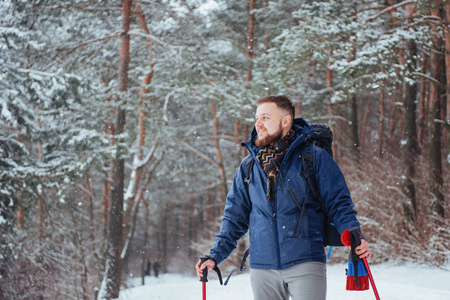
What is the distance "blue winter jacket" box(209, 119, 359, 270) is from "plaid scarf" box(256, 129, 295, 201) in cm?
3

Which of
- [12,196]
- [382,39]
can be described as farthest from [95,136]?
[382,39]

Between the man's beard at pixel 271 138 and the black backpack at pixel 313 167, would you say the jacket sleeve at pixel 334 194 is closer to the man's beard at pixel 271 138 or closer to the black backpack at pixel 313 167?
the black backpack at pixel 313 167

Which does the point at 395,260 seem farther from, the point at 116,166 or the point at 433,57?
the point at 116,166

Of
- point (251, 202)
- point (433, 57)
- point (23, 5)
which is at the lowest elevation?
point (251, 202)

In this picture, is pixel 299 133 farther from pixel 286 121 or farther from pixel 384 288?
pixel 384 288

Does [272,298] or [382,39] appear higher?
[382,39]

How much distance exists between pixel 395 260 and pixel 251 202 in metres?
7.94

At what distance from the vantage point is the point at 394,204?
11.0m

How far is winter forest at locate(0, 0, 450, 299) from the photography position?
10.1 metres

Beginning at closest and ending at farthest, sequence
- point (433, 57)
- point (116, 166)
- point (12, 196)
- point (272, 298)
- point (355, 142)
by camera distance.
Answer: point (272, 298) < point (12, 196) < point (433, 57) < point (116, 166) < point (355, 142)

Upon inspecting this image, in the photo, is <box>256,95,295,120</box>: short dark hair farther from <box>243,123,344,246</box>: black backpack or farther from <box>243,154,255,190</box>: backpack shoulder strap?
<box>243,154,255,190</box>: backpack shoulder strap

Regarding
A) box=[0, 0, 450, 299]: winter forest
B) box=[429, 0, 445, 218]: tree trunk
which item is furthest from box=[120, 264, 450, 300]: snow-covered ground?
box=[429, 0, 445, 218]: tree trunk

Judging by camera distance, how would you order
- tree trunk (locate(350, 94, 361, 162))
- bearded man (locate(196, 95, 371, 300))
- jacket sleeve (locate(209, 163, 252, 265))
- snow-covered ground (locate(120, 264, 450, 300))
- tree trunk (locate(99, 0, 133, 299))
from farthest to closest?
tree trunk (locate(350, 94, 361, 162)) → tree trunk (locate(99, 0, 133, 299)) → snow-covered ground (locate(120, 264, 450, 300)) → jacket sleeve (locate(209, 163, 252, 265)) → bearded man (locate(196, 95, 371, 300))

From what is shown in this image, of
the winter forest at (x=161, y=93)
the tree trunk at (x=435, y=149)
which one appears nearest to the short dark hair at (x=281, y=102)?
the winter forest at (x=161, y=93)
